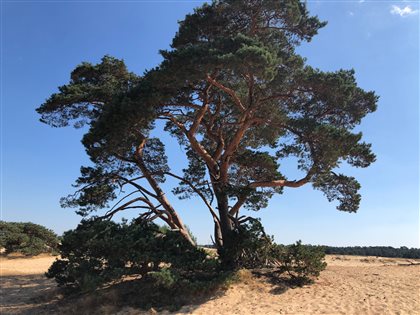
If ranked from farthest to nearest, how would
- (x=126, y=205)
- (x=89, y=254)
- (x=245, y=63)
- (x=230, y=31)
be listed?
(x=126, y=205)
(x=230, y=31)
(x=89, y=254)
(x=245, y=63)

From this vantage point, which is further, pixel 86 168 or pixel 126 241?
pixel 86 168

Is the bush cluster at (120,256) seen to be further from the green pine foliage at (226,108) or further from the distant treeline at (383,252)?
the distant treeline at (383,252)

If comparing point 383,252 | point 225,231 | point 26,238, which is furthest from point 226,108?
point 383,252

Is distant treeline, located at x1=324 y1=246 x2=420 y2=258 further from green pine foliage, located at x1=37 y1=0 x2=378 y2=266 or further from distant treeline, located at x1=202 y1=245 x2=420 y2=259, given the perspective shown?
green pine foliage, located at x1=37 y1=0 x2=378 y2=266

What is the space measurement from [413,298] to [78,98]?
1273cm

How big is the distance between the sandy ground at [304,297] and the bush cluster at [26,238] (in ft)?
27.4

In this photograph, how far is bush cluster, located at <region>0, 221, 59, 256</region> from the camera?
22031mm

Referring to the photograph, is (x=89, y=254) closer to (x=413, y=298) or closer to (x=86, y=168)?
(x=86, y=168)

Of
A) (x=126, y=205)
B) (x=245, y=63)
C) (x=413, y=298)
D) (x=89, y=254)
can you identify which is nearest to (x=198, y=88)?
(x=245, y=63)

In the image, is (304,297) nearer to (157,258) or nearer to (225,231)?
(225,231)

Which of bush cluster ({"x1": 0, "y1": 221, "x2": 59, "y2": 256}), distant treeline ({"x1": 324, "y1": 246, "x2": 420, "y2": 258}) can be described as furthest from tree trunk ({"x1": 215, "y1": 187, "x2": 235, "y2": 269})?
distant treeline ({"x1": 324, "y1": 246, "x2": 420, "y2": 258})

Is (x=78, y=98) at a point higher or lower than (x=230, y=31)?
lower

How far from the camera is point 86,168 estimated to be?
44.4 ft

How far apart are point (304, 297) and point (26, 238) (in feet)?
61.9
